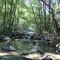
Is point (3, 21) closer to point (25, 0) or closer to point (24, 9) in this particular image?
point (25, 0)

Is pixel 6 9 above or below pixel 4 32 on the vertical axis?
above

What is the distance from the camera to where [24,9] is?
4350 centimetres

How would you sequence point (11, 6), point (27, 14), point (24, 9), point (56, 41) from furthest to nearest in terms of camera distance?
point (27, 14)
point (24, 9)
point (11, 6)
point (56, 41)

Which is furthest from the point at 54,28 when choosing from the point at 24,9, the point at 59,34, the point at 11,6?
the point at 24,9

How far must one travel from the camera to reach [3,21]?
3691 centimetres

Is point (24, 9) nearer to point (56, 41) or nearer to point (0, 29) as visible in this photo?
point (0, 29)

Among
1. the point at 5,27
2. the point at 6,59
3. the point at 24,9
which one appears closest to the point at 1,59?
the point at 6,59

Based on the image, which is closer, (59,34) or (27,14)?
(59,34)

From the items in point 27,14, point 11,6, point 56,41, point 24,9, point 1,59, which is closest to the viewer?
point 1,59

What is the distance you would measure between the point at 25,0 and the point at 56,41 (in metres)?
13.4

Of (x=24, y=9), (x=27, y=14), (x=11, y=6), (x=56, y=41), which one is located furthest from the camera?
(x=27, y=14)

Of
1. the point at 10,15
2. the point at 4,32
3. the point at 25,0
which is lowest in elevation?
the point at 4,32

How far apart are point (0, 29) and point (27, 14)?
14402 millimetres

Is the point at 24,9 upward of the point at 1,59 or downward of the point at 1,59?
upward
